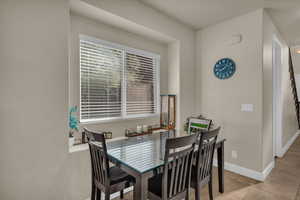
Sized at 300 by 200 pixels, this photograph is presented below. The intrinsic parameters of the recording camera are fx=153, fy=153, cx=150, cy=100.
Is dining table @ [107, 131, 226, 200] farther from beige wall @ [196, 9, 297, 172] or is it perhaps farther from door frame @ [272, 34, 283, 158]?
door frame @ [272, 34, 283, 158]

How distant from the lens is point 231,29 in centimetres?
272

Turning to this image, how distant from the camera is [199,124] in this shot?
2.26m

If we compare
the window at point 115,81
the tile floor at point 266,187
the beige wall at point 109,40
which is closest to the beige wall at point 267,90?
the tile floor at point 266,187

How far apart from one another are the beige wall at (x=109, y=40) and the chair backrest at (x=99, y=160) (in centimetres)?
70

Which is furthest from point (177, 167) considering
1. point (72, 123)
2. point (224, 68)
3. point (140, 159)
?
point (224, 68)

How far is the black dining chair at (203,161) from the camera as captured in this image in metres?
1.46

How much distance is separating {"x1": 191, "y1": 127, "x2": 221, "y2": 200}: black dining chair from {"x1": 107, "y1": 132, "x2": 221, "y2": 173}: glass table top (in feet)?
1.20

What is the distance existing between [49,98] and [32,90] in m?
0.15

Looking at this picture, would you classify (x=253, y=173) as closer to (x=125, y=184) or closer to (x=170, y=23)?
(x=125, y=184)

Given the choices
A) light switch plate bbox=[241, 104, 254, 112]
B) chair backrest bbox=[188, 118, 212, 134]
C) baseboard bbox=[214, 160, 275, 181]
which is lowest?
baseboard bbox=[214, 160, 275, 181]

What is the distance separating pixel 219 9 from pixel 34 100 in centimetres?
282

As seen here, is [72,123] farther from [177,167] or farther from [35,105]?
[177,167]

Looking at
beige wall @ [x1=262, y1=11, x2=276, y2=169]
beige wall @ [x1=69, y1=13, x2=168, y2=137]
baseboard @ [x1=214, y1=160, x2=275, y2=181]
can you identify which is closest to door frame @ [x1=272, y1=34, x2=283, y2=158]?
beige wall @ [x1=262, y1=11, x2=276, y2=169]

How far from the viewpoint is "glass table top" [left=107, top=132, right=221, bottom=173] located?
1.24 metres
